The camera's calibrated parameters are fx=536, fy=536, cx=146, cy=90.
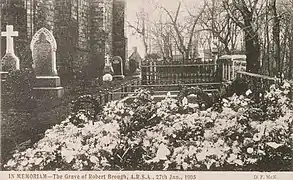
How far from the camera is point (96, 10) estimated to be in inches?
68.2

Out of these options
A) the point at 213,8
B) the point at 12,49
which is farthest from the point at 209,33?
the point at 12,49

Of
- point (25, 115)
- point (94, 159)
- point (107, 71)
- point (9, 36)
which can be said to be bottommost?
point (94, 159)

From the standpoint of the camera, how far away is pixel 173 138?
1.69 meters

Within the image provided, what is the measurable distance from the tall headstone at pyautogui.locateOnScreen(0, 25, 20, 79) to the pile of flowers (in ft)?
0.79

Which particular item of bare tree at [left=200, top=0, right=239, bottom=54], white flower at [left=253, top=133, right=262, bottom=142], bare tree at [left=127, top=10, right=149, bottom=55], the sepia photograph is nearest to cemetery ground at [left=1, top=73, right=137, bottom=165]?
the sepia photograph

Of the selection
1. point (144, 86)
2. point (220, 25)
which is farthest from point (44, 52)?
point (220, 25)

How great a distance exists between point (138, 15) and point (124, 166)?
0.48 m

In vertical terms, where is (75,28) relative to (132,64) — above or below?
above

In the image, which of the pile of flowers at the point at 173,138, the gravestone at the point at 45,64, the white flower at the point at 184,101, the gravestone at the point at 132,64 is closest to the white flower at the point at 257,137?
the pile of flowers at the point at 173,138

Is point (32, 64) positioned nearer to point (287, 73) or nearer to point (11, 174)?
point (11, 174)

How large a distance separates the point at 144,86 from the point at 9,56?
44 centimetres

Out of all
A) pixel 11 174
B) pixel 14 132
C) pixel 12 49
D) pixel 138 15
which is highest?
pixel 138 15

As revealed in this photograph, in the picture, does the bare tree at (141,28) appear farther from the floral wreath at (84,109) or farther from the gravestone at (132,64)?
the floral wreath at (84,109)

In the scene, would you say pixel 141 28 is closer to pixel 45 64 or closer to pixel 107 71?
pixel 107 71
